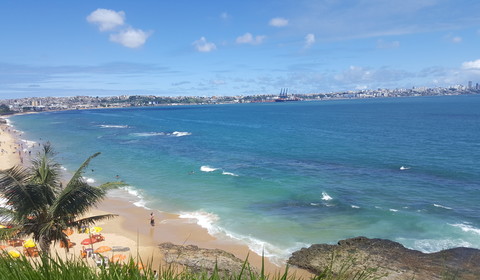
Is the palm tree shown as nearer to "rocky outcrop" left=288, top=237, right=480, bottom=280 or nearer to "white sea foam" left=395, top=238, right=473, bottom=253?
"rocky outcrop" left=288, top=237, right=480, bottom=280

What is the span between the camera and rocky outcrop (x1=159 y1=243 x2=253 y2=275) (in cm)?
1810

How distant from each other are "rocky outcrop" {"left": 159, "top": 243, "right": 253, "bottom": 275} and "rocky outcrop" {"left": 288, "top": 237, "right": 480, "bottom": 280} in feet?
9.31

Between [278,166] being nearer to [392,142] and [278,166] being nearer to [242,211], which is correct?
[242,211]

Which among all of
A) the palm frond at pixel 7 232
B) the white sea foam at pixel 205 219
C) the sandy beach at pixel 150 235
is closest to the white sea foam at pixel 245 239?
the white sea foam at pixel 205 219

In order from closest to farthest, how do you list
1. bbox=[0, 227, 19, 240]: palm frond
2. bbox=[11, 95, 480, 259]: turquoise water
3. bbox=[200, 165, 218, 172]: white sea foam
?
bbox=[0, 227, 19, 240]: palm frond → bbox=[11, 95, 480, 259]: turquoise water → bbox=[200, 165, 218, 172]: white sea foam

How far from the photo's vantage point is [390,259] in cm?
1900

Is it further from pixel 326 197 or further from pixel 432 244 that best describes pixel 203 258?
pixel 326 197

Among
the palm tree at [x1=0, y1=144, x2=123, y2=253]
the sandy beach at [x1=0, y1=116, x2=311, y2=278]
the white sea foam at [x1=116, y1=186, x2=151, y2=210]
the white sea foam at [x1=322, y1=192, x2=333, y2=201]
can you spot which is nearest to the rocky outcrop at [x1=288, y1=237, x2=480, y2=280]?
the sandy beach at [x1=0, y1=116, x2=311, y2=278]

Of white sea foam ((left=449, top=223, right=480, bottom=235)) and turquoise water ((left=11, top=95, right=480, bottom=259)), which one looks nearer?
white sea foam ((left=449, top=223, right=480, bottom=235))

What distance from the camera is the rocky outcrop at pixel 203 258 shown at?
18.1 m

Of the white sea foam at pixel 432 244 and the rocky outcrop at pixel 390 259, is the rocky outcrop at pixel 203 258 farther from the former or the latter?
the white sea foam at pixel 432 244

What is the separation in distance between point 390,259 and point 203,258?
9.31 meters

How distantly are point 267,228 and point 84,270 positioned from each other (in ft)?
64.6

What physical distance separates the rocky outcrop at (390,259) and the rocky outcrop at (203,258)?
284cm
